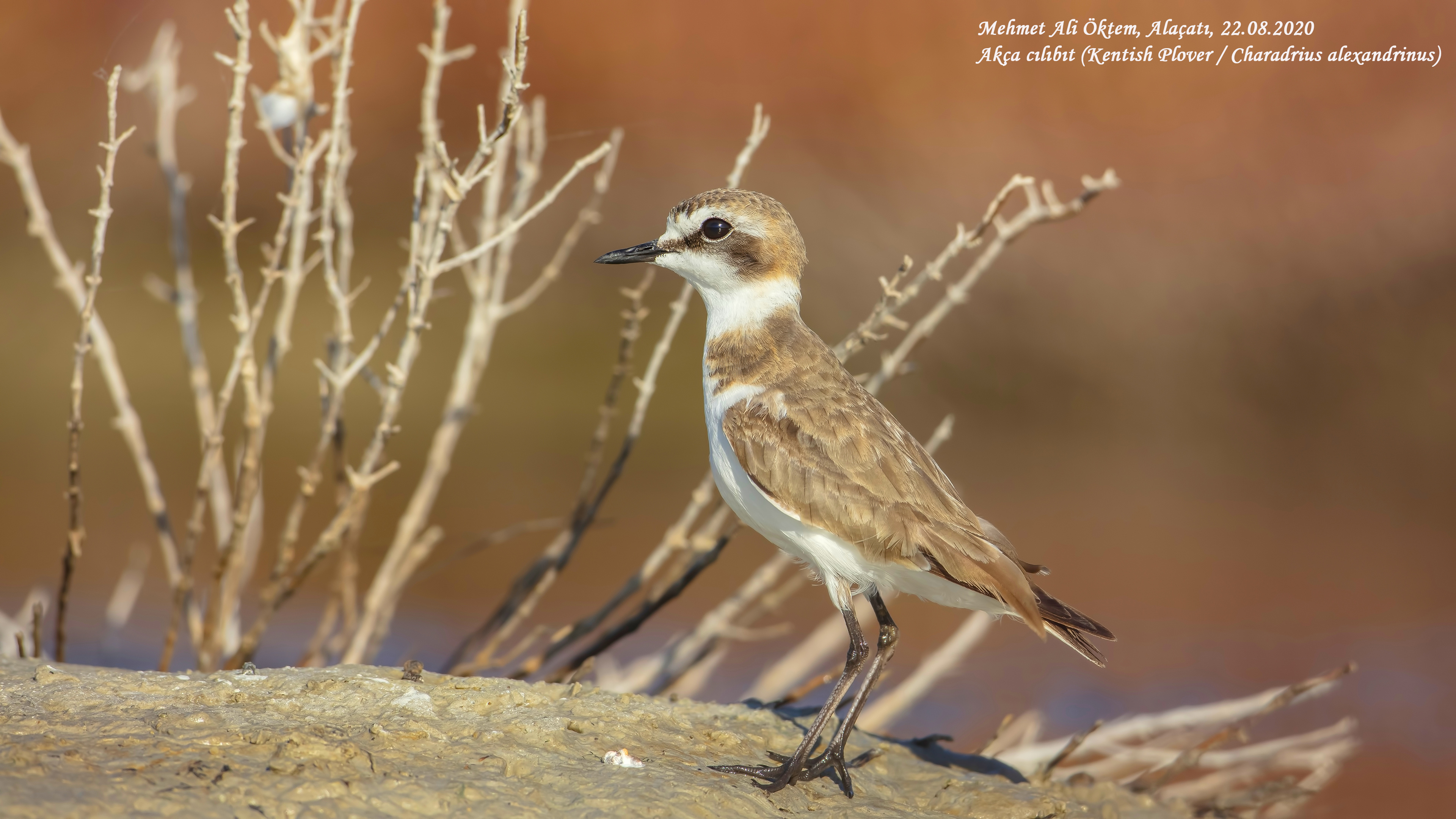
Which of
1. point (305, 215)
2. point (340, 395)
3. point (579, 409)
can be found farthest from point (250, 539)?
point (579, 409)

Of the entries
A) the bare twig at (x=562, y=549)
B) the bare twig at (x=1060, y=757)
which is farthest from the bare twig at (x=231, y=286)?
the bare twig at (x=1060, y=757)

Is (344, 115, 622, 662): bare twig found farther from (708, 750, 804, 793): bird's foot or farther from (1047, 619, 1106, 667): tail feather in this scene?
(1047, 619, 1106, 667): tail feather

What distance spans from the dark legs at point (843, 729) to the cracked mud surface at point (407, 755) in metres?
0.05

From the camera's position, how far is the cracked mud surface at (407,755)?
223cm

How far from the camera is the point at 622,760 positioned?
109 inches

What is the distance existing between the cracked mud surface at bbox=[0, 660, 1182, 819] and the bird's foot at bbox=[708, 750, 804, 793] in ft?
0.10

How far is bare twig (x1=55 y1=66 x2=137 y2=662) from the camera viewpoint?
3189mm

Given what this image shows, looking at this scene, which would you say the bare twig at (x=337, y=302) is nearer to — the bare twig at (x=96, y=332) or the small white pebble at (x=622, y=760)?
the bare twig at (x=96, y=332)

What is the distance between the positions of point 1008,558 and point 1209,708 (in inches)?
87.0

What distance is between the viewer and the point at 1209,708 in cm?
475

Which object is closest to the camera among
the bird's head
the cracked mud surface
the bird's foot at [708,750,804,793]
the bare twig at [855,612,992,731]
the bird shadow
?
the cracked mud surface

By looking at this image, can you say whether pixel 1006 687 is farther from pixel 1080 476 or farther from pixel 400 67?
pixel 400 67

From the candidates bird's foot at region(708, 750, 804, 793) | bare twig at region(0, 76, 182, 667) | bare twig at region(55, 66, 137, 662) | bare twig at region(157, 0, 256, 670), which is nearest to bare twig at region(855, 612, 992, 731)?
bird's foot at region(708, 750, 804, 793)

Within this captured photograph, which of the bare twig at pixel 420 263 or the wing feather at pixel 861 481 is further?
the bare twig at pixel 420 263
